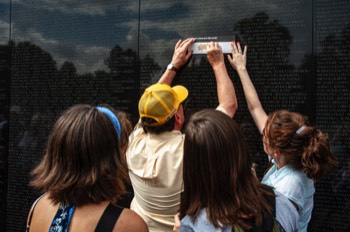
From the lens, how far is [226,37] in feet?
12.6

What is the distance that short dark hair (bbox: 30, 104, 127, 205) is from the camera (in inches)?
70.6

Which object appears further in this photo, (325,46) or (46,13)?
(46,13)

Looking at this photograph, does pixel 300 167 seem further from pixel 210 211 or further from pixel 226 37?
pixel 226 37

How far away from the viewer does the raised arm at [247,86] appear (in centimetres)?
334

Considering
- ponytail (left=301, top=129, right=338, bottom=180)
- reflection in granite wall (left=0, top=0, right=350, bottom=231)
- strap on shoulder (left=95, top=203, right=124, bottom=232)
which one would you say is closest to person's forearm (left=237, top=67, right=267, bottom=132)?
reflection in granite wall (left=0, top=0, right=350, bottom=231)

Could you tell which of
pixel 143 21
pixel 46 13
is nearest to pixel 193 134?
pixel 143 21

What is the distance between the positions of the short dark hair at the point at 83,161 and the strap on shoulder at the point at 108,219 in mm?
84

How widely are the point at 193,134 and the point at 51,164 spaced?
0.72 m

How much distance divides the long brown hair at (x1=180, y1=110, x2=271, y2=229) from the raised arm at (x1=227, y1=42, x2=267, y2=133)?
1.63m

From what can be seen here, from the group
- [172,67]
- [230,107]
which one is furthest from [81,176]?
[172,67]

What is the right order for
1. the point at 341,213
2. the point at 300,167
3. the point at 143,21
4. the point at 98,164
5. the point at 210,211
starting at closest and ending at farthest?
the point at 210,211 < the point at 98,164 < the point at 300,167 < the point at 341,213 < the point at 143,21

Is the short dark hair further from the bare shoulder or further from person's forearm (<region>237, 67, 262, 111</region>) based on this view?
person's forearm (<region>237, 67, 262, 111</region>)

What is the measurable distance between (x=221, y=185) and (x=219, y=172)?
6 centimetres

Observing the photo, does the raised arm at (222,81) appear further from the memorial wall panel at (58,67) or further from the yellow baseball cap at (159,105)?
the memorial wall panel at (58,67)
